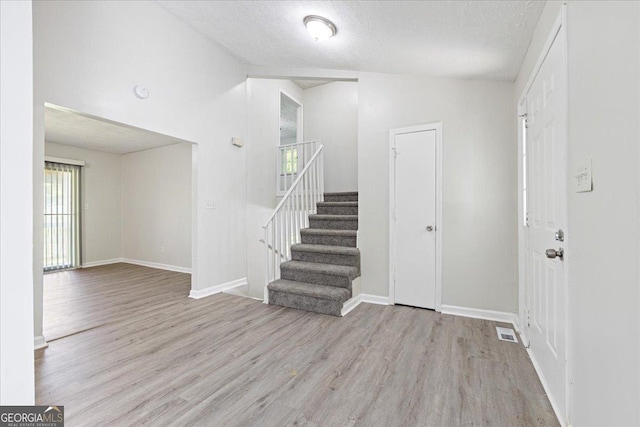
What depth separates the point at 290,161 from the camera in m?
5.50

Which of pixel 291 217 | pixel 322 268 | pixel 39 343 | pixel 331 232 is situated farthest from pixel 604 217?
pixel 39 343

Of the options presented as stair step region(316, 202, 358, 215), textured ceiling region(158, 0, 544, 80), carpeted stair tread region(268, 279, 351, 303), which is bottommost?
carpeted stair tread region(268, 279, 351, 303)

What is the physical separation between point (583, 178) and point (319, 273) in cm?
263

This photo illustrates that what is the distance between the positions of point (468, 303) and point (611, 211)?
2.32 metres

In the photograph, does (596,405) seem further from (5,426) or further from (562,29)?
(5,426)

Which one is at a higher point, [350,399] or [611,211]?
[611,211]

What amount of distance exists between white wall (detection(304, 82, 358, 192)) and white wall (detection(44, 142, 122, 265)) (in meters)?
4.57

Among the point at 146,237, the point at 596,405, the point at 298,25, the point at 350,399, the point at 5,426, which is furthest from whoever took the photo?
the point at 146,237

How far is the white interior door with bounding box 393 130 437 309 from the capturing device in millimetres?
3211

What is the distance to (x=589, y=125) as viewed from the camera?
3.88ft

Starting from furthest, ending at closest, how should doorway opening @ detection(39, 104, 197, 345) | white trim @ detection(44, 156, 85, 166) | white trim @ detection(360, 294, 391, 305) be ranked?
white trim @ detection(44, 156, 85, 166) < doorway opening @ detection(39, 104, 197, 345) < white trim @ detection(360, 294, 391, 305)

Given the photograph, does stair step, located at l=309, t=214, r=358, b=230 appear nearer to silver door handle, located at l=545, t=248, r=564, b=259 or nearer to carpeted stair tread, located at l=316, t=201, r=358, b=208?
carpeted stair tread, located at l=316, t=201, r=358, b=208

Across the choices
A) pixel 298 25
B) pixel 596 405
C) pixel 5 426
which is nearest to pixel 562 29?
pixel 596 405

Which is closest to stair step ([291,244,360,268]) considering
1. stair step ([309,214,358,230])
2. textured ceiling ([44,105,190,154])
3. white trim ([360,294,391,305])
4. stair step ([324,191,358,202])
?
white trim ([360,294,391,305])
